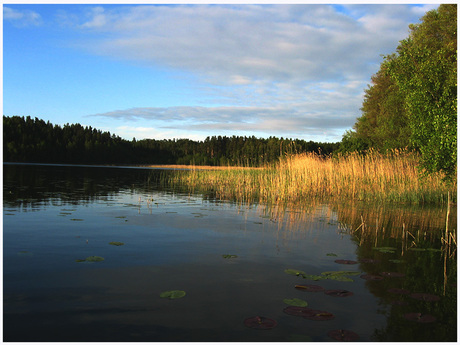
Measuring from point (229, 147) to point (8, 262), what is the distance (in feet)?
361

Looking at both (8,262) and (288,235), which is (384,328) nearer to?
(288,235)

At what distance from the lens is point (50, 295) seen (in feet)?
14.4

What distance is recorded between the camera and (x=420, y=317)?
4035 millimetres

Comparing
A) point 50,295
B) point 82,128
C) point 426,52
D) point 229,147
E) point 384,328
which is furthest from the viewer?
point 82,128

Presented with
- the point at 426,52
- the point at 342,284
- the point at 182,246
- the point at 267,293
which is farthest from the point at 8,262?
the point at 426,52

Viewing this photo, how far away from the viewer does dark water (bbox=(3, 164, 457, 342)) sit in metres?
3.69

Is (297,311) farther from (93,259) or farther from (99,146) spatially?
(99,146)

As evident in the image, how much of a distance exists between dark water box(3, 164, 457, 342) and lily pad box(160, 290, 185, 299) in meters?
0.09

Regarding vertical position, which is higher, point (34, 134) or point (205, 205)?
point (34, 134)

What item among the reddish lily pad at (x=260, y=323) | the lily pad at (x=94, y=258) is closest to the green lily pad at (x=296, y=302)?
the reddish lily pad at (x=260, y=323)

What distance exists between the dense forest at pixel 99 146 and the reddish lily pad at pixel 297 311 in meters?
78.3

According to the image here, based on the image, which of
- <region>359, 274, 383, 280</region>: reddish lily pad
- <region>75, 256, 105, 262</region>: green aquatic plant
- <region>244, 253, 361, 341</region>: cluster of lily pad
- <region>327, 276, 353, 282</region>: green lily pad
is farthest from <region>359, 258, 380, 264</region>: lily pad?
<region>75, 256, 105, 262</region>: green aquatic plant

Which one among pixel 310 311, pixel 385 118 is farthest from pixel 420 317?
pixel 385 118

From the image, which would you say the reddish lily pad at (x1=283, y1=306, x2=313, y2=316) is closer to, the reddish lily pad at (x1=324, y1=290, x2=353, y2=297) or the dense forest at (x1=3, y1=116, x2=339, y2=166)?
the reddish lily pad at (x1=324, y1=290, x2=353, y2=297)
